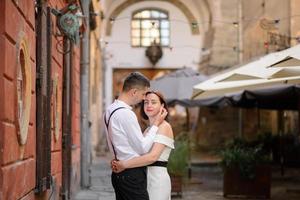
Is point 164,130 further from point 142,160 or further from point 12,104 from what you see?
point 12,104

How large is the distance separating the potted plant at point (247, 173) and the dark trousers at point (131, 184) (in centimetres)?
593

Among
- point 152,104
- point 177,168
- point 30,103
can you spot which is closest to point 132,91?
point 152,104

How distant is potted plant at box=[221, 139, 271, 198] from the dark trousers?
19.5 ft

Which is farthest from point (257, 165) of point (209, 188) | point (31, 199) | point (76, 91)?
point (31, 199)

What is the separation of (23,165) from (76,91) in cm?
631

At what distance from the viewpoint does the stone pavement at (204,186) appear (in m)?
10.4

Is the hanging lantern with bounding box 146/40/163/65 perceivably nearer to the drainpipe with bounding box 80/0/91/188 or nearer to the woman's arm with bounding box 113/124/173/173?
the drainpipe with bounding box 80/0/91/188

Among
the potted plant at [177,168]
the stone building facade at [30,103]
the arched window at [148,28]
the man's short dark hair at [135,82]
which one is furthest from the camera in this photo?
the arched window at [148,28]

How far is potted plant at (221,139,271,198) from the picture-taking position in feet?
32.9

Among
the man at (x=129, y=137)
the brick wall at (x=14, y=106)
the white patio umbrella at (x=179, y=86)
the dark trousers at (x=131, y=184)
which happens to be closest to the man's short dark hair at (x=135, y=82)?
the man at (x=129, y=137)

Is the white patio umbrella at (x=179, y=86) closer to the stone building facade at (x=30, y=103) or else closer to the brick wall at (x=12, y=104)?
the stone building facade at (x=30, y=103)

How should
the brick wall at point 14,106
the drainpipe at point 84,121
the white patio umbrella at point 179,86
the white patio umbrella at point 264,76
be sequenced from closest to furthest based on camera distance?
1. the brick wall at point 14,106
2. the white patio umbrella at point 264,76
3. the drainpipe at point 84,121
4. the white patio umbrella at point 179,86

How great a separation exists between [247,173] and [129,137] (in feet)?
20.4

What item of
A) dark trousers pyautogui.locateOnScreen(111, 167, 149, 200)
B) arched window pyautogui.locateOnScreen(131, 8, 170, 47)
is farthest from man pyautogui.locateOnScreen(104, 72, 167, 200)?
arched window pyautogui.locateOnScreen(131, 8, 170, 47)
